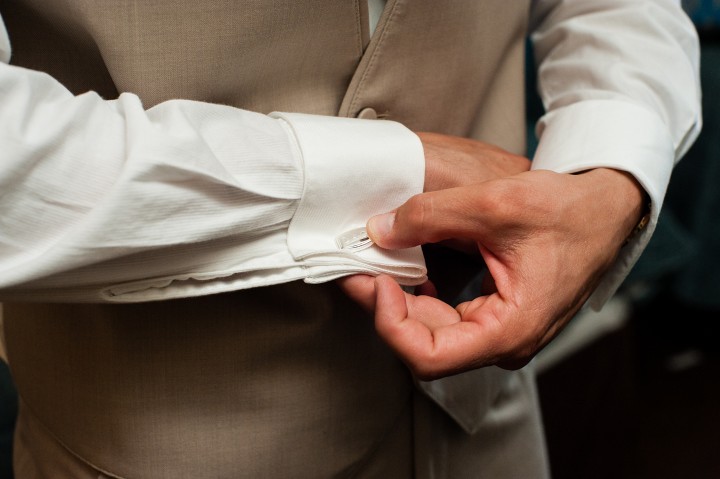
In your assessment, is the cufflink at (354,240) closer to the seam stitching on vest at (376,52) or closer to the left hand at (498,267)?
the left hand at (498,267)

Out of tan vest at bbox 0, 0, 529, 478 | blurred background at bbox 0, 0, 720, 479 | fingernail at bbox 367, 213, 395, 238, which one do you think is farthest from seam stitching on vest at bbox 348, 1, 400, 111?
blurred background at bbox 0, 0, 720, 479

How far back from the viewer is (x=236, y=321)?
1.75 feet

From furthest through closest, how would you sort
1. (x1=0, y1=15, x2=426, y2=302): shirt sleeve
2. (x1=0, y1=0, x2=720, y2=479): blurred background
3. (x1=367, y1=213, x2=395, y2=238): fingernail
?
(x1=0, y1=0, x2=720, y2=479): blurred background → (x1=367, y1=213, x2=395, y2=238): fingernail → (x1=0, y1=15, x2=426, y2=302): shirt sleeve

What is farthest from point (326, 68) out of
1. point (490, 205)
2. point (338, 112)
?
point (490, 205)

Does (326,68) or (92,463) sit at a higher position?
(326,68)

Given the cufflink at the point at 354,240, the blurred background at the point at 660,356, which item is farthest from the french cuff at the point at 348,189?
the blurred background at the point at 660,356

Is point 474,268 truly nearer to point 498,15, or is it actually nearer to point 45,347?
point 498,15

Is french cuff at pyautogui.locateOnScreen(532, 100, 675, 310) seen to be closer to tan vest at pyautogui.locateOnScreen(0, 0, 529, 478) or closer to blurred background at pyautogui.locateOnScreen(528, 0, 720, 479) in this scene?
tan vest at pyautogui.locateOnScreen(0, 0, 529, 478)

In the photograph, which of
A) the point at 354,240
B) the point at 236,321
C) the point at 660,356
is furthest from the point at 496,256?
the point at 660,356

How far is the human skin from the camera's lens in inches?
18.4

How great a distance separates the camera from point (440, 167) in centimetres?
55

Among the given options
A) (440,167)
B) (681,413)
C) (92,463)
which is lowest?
(681,413)

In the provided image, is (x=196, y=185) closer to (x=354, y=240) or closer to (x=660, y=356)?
(x=354, y=240)

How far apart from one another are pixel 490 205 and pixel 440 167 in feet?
0.28
